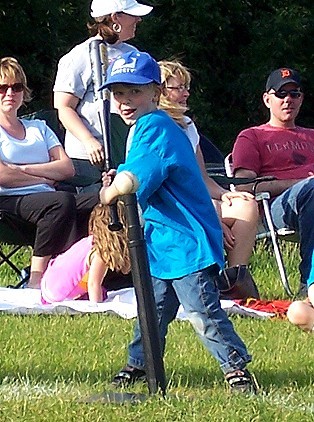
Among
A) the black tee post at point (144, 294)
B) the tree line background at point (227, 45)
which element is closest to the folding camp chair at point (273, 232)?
the black tee post at point (144, 294)

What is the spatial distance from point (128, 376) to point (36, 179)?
3285 mm

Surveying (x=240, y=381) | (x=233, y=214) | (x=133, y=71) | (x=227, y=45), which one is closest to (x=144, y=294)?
(x=240, y=381)

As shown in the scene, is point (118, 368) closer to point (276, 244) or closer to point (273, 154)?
point (276, 244)

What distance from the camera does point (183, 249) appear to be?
482 cm

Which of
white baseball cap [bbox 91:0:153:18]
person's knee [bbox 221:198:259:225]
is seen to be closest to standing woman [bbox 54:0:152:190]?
white baseball cap [bbox 91:0:153:18]

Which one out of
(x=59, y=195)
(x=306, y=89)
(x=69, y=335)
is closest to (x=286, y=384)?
(x=69, y=335)

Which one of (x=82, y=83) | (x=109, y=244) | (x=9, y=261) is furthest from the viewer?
(x=9, y=261)

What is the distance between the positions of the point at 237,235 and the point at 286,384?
105 inches

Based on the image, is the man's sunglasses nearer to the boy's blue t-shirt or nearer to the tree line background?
the boy's blue t-shirt

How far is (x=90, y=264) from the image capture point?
291 inches

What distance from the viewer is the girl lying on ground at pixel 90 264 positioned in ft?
23.5

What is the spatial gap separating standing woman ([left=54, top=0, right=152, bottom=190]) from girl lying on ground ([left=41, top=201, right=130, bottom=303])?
1.91 ft

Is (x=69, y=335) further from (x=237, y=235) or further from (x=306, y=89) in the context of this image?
(x=306, y=89)

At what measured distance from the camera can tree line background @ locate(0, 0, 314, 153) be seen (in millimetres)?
18109
